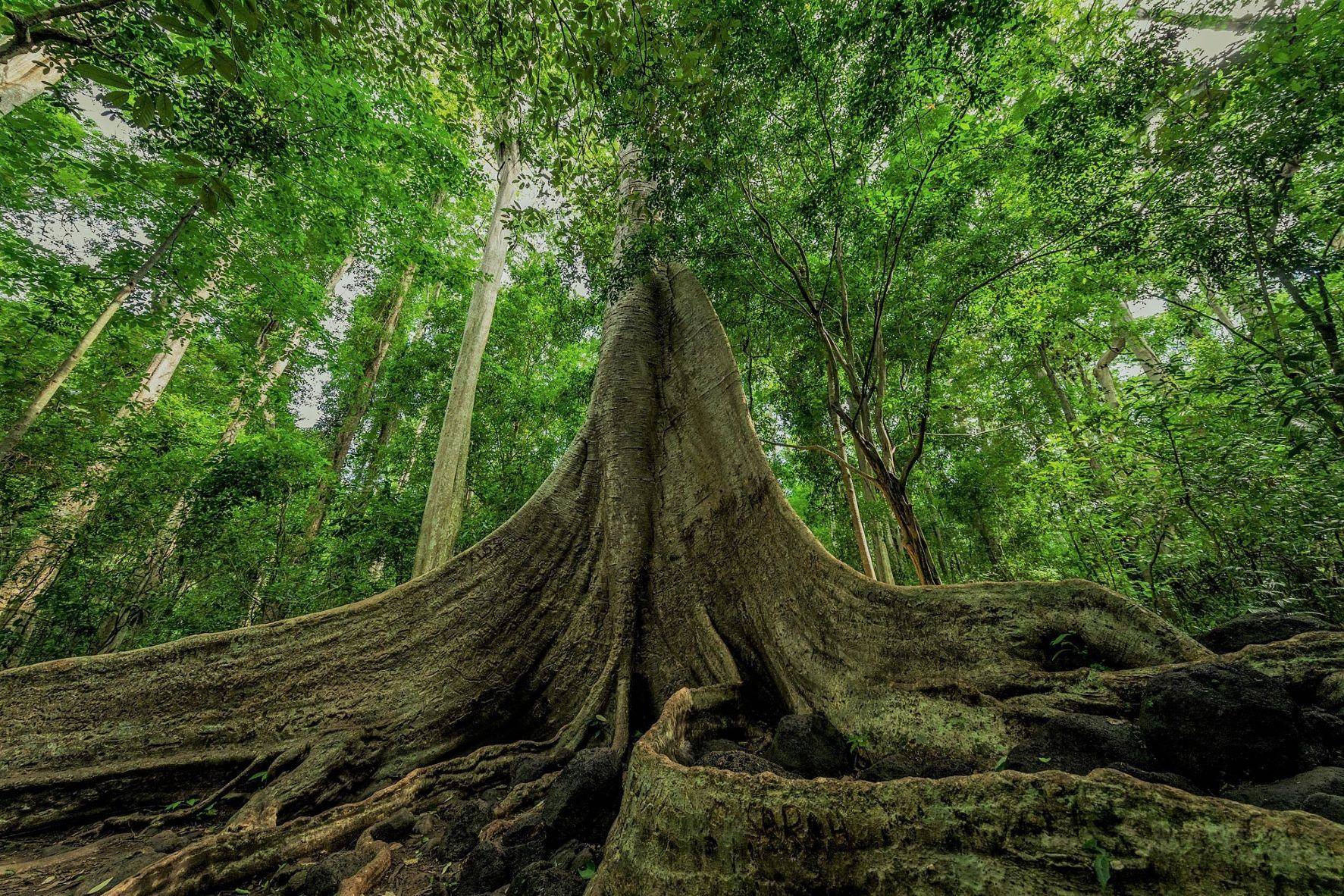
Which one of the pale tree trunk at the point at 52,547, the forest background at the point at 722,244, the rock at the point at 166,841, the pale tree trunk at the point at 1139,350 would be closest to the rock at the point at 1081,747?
the forest background at the point at 722,244

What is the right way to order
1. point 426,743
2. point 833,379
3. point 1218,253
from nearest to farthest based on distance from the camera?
1. point 426,743
2. point 1218,253
3. point 833,379

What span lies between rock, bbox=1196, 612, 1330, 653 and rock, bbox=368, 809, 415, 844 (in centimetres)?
413

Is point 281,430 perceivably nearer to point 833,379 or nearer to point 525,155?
point 525,155

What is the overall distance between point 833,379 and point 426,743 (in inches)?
202

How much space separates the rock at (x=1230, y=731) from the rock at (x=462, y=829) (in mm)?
2729

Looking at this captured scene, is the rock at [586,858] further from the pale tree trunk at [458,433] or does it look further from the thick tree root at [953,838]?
the pale tree trunk at [458,433]

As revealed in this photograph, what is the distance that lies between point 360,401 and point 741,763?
12324 millimetres

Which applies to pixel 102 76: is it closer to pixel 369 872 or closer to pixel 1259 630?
pixel 369 872

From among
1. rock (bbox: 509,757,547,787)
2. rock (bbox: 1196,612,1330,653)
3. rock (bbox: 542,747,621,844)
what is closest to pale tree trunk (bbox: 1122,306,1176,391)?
rock (bbox: 1196,612,1330,653)

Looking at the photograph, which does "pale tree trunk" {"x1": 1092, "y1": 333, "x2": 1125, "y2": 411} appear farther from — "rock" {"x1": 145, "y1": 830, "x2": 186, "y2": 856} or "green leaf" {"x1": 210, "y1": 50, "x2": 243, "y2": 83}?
"rock" {"x1": 145, "y1": 830, "x2": 186, "y2": 856}

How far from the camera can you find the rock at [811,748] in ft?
6.53

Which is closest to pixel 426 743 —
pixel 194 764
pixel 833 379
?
pixel 194 764

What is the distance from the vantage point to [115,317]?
6.34 metres

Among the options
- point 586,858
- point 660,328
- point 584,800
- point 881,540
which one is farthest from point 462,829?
point 881,540
